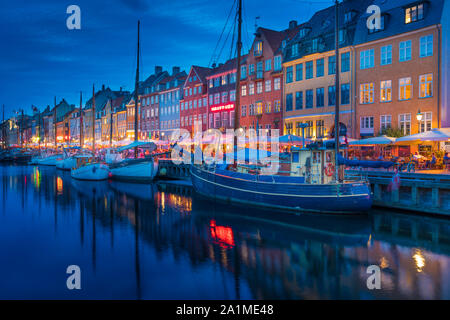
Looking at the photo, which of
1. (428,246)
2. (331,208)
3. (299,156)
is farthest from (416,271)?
(299,156)

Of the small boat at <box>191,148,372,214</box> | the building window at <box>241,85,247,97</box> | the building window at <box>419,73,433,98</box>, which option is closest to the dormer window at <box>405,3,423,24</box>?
the building window at <box>419,73,433,98</box>

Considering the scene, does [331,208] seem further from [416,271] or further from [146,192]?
[146,192]

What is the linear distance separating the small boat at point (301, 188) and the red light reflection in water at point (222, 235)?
4.15m

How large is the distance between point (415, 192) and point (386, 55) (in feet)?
56.9

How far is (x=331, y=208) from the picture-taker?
20.9 metres

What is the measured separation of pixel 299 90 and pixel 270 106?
5826mm

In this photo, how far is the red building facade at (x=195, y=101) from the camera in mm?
62250

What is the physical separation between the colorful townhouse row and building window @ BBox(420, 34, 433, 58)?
80mm

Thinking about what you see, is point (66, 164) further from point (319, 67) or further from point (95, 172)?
point (319, 67)

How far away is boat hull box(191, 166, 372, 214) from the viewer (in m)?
20.3

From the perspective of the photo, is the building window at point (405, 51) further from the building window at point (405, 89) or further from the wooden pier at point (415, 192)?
the wooden pier at point (415, 192)

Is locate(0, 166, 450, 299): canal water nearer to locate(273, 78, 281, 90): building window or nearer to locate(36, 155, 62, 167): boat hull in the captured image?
locate(273, 78, 281, 90): building window

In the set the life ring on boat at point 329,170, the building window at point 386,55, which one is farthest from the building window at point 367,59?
the life ring on boat at point 329,170

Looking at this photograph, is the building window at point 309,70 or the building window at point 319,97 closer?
the building window at point 319,97
